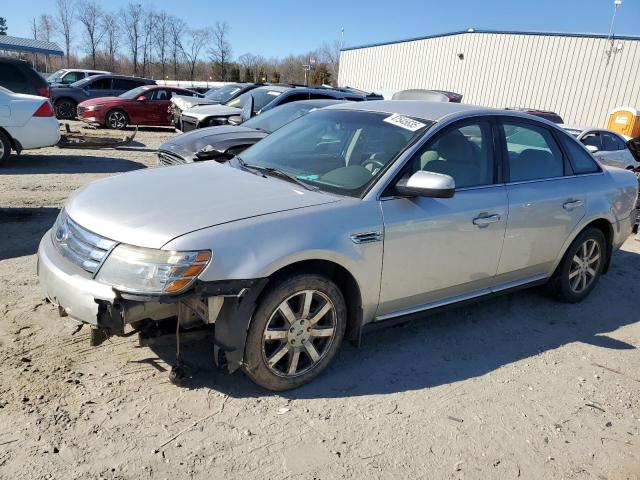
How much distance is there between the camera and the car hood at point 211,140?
268 inches

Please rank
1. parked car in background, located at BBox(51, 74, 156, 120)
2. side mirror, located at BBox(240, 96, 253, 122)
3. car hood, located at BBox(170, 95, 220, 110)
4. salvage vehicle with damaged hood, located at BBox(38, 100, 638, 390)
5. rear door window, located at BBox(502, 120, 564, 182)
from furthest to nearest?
parked car in background, located at BBox(51, 74, 156, 120) < car hood, located at BBox(170, 95, 220, 110) < side mirror, located at BBox(240, 96, 253, 122) < rear door window, located at BBox(502, 120, 564, 182) < salvage vehicle with damaged hood, located at BBox(38, 100, 638, 390)

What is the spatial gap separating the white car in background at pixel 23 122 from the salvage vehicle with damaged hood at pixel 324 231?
22.8 ft

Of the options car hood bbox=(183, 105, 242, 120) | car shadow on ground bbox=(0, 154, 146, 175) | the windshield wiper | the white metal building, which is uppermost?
the white metal building

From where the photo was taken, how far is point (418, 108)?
412 cm

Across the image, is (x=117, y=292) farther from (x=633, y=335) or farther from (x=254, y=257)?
(x=633, y=335)

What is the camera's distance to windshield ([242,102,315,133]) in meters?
8.05

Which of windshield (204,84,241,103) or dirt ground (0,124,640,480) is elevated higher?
windshield (204,84,241,103)

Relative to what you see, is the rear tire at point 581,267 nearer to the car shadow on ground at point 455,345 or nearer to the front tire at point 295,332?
the car shadow on ground at point 455,345

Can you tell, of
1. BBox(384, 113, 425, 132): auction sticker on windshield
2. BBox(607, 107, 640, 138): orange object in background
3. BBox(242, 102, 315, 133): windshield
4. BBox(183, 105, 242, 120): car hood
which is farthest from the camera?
BBox(607, 107, 640, 138): orange object in background

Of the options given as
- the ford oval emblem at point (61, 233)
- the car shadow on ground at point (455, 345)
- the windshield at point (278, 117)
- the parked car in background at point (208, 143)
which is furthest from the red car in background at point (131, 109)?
the car shadow on ground at point (455, 345)

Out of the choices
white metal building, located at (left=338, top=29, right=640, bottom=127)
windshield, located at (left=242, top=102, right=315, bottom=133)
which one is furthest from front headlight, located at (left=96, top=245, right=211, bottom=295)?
white metal building, located at (left=338, top=29, right=640, bottom=127)

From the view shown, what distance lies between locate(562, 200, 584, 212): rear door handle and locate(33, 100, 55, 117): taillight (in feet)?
29.2

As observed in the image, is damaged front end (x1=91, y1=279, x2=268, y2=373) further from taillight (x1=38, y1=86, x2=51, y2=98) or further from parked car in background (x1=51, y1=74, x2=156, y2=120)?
parked car in background (x1=51, y1=74, x2=156, y2=120)

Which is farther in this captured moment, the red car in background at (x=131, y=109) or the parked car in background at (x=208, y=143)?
the red car in background at (x=131, y=109)
